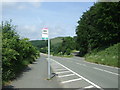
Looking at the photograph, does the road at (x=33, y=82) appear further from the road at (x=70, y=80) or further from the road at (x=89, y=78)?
the road at (x=89, y=78)

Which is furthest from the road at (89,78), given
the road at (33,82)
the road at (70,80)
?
the road at (33,82)

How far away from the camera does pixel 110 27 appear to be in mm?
47156

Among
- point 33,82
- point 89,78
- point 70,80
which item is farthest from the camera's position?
point 89,78

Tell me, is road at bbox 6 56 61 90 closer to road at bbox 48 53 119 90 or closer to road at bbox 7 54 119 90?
road at bbox 7 54 119 90

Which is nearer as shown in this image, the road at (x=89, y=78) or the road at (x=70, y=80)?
the road at (x=70, y=80)

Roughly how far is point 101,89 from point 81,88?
101 cm

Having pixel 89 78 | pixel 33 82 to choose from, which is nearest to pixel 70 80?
pixel 89 78

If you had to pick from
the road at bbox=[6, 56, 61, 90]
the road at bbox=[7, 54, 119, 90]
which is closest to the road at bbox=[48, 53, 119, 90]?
the road at bbox=[7, 54, 119, 90]

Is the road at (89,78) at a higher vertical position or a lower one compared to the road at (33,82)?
lower

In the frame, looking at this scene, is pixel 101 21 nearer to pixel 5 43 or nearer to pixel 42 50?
pixel 5 43

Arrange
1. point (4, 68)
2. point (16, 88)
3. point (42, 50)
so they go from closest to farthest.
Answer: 1. point (16, 88)
2. point (4, 68)
3. point (42, 50)

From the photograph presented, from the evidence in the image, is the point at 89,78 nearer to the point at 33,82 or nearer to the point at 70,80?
the point at 70,80

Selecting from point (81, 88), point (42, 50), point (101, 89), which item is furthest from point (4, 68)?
point (42, 50)

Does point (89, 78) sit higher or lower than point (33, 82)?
lower
